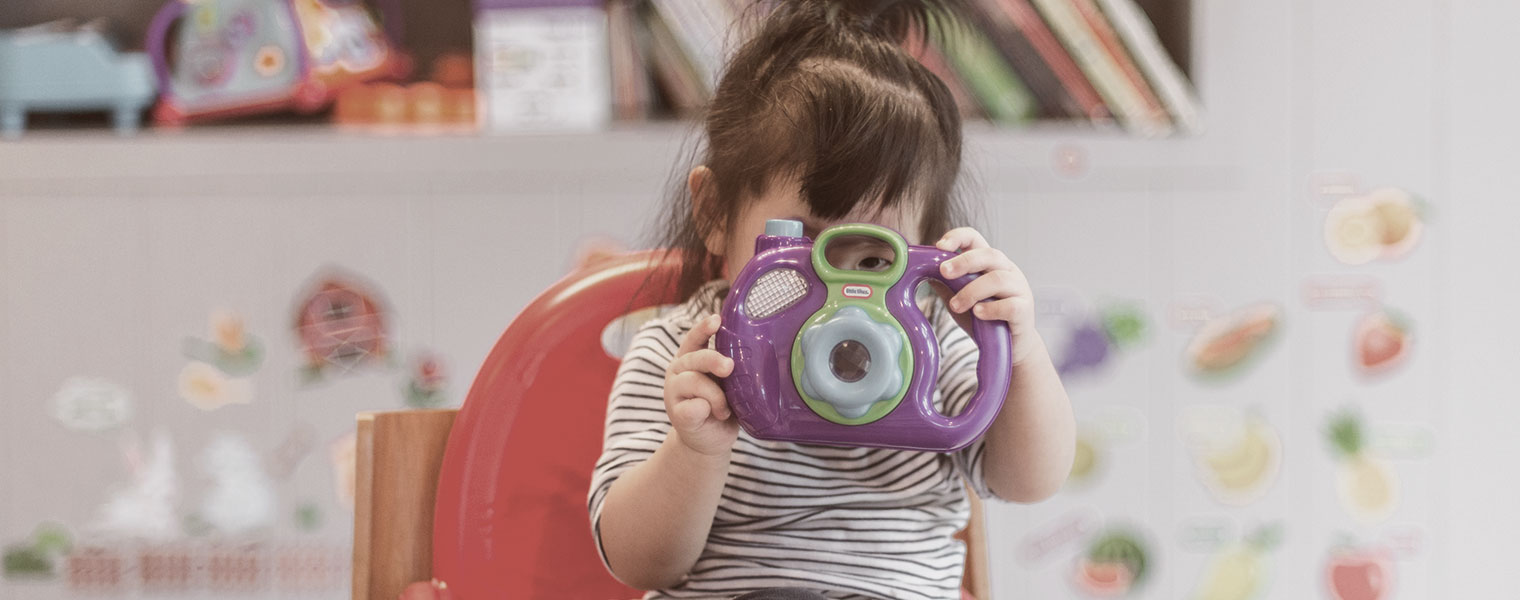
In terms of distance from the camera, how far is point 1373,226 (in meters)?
1.33

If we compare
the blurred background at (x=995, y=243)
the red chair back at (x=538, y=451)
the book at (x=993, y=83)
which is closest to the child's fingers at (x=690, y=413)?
the red chair back at (x=538, y=451)

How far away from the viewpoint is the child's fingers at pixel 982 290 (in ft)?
1.68

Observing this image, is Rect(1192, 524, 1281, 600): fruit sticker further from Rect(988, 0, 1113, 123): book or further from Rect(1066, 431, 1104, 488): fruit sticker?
Rect(988, 0, 1113, 123): book

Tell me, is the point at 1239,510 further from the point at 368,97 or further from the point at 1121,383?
the point at 368,97

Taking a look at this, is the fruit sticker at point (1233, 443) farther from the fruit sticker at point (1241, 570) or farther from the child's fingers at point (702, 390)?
the child's fingers at point (702, 390)

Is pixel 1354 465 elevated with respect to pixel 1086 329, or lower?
lower

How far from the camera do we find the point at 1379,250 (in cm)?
133

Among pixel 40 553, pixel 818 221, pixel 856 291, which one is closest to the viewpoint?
pixel 856 291

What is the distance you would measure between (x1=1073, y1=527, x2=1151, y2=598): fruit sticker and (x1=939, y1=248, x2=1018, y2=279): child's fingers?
95cm

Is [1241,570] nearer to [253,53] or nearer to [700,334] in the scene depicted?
[700,334]

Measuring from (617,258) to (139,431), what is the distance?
91 cm

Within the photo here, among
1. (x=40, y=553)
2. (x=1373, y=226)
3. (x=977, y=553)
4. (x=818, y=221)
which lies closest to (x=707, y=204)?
(x=818, y=221)

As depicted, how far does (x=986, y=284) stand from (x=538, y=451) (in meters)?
0.35

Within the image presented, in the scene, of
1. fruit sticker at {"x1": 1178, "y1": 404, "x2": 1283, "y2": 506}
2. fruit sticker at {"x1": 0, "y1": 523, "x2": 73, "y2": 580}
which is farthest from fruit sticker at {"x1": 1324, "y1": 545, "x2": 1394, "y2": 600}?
fruit sticker at {"x1": 0, "y1": 523, "x2": 73, "y2": 580}
